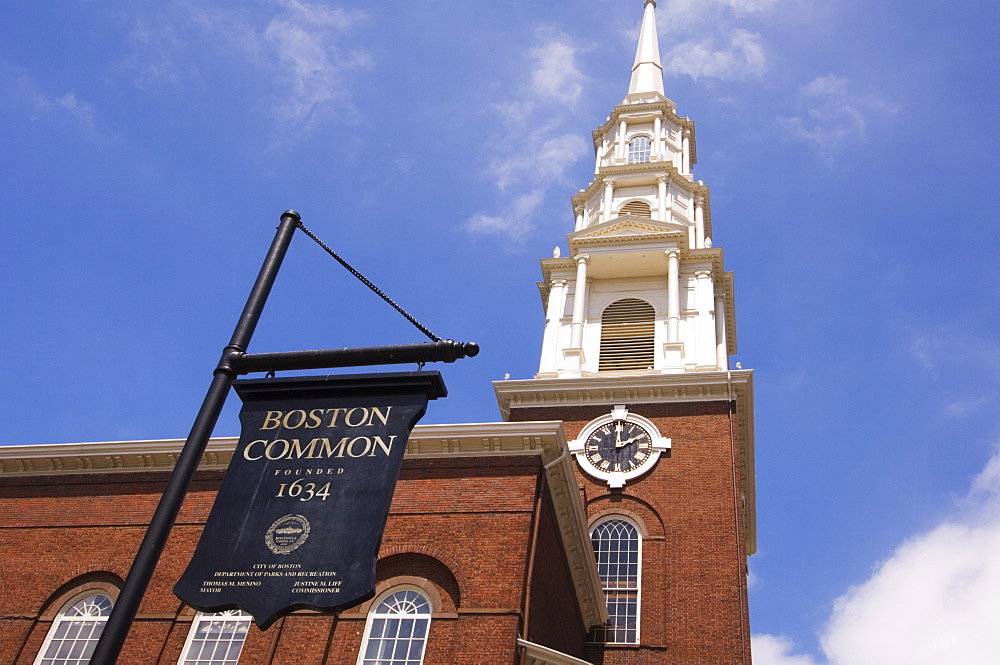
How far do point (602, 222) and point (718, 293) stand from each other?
5.03 m

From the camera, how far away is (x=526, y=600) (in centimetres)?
1602

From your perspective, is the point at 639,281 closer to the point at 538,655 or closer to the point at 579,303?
the point at 579,303

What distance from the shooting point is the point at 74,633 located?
17.8m


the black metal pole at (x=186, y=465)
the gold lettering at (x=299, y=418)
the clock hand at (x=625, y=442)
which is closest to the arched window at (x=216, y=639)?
the gold lettering at (x=299, y=418)

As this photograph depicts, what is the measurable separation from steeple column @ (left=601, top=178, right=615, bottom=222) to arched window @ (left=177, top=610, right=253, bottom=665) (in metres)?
22.9

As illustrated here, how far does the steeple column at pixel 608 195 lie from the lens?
120 feet

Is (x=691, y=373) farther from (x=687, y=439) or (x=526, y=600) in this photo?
Result: (x=526, y=600)

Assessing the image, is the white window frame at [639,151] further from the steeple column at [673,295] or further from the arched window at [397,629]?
the arched window at [397,629]

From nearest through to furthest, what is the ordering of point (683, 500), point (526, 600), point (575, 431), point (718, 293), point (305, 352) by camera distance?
1. point (305, 352)
2. point (526, 600)
3. point (683, 500)
4. point (575, 431)
5. point (718, 293)

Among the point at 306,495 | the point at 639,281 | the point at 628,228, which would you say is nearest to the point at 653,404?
the point at 639,281

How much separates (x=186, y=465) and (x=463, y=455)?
36.7 feet

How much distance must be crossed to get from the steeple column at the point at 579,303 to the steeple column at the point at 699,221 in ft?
16.8

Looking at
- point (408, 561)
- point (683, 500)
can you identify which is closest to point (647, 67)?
point (683, 500)

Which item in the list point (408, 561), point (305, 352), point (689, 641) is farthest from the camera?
point (689, 641)
